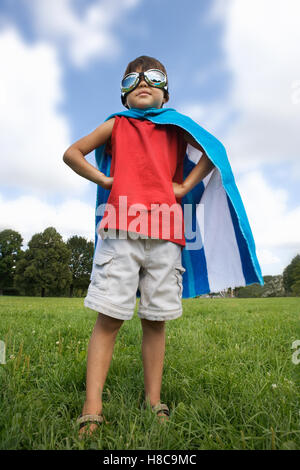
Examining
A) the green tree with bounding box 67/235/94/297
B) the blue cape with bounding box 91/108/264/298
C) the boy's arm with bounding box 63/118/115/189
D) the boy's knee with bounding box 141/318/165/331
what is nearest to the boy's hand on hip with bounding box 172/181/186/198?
the blue cape with bounding box 91/108/264/298

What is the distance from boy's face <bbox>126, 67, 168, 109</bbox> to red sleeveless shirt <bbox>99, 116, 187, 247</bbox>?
15cm

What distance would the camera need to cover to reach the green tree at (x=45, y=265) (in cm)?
3593

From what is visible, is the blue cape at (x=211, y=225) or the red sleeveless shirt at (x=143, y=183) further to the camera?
the blue cape at (x=211, y=225)

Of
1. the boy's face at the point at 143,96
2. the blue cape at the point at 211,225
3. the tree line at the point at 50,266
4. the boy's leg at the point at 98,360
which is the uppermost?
the tree line at the point at 50,266

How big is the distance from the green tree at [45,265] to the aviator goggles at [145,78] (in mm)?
34972

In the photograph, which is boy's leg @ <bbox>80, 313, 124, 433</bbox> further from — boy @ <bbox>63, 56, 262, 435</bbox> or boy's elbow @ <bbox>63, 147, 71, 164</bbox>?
boy's elbow @ <bbox>63, 147, 71, 164</bbox>

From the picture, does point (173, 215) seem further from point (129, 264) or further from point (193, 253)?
point (193, 253)

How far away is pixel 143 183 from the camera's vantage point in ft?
7.04

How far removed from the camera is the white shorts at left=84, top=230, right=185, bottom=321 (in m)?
2.03

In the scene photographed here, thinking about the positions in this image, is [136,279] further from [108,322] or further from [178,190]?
[178,190]

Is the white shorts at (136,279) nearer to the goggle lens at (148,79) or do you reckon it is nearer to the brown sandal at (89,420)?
the brown sandal at (89,420)

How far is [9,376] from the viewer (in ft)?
8.07

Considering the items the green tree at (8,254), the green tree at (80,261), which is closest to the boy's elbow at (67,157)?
the green tree at (80,261)
